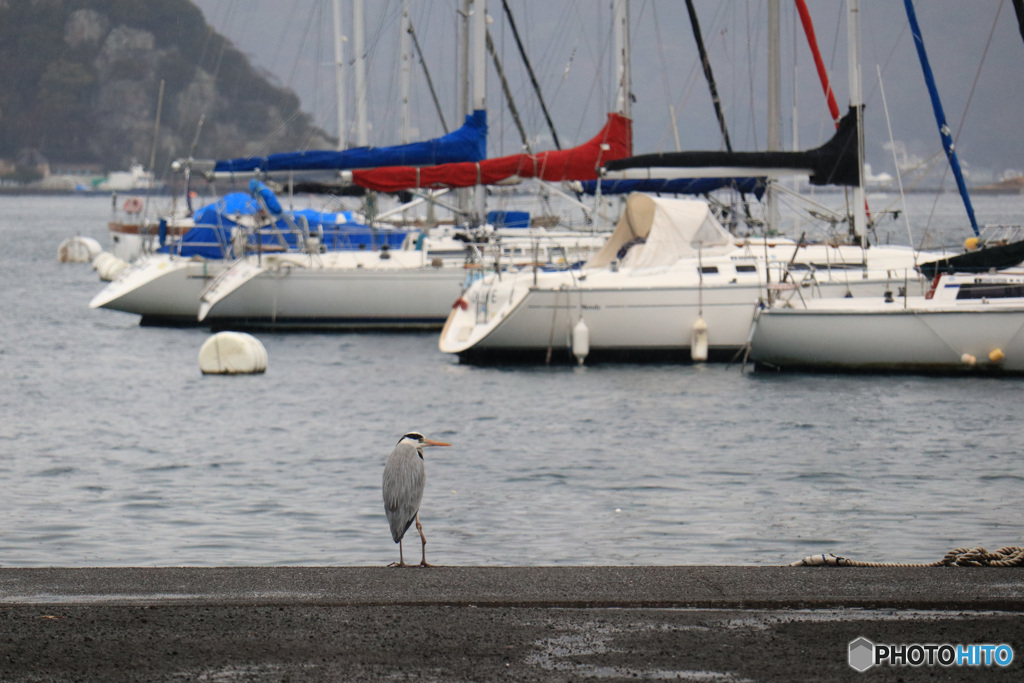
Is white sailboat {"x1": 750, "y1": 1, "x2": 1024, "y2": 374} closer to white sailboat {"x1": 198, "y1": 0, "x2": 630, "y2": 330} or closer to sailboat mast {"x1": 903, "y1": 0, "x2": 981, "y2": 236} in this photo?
sailboat mast {"x1": 903, "y1": 0, "x2": 981, "y2": 236}

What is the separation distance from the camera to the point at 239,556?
12383 mm

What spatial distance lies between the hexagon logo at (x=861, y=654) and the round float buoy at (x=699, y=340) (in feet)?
61.2

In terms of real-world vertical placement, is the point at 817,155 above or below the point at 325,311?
above

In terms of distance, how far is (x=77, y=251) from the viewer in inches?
2982

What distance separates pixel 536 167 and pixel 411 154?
3.58m

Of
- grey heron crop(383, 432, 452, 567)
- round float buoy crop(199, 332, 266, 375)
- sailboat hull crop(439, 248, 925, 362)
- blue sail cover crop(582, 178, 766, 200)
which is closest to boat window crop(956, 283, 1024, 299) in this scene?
sailboat hull crop(439, 248, 925, 362)

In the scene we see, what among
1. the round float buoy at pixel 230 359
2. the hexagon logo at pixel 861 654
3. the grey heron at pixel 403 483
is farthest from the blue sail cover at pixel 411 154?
the hexagon logo at pixel 861 654

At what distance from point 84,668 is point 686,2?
3132 cm

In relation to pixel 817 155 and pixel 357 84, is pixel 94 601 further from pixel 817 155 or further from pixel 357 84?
pixel 357 84

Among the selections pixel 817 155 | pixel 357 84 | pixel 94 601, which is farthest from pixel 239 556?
pixel 357 84

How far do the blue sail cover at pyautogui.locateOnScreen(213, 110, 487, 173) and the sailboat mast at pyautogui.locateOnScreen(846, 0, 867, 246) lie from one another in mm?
9134

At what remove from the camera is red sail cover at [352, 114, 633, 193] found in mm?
31064

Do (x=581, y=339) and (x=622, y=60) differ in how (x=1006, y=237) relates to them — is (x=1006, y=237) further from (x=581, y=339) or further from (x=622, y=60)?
(x=622, y=60)

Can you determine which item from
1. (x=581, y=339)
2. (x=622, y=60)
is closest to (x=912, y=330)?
(x=581, y=339)
